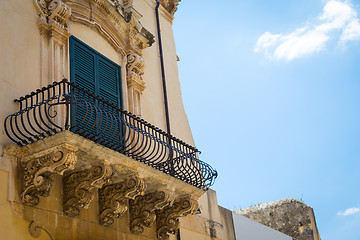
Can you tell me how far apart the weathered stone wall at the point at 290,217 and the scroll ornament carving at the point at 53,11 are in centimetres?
1019

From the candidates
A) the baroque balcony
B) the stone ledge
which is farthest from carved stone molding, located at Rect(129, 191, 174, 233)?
the stone ledge

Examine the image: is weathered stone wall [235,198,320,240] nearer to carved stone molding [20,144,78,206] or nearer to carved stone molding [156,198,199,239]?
carved stone molding [156,198,199,239]

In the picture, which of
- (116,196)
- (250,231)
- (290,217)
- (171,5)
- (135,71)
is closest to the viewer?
(116,196)

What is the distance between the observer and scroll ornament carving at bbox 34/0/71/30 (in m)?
7.82

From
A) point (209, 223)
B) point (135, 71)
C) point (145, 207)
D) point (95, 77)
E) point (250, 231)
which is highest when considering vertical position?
point (135, 71)

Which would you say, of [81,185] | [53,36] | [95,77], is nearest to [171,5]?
[95,77]

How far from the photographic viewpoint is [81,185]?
22.5 feet

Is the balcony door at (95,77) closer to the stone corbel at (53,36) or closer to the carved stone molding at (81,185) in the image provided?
the stone corbel at (53,36)

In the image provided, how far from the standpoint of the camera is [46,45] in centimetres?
775

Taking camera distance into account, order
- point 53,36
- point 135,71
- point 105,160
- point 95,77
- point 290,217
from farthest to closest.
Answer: point 290,217
point 135,71
point 95,77
point 53,36
point 105,160

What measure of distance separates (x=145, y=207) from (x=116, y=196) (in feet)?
2.73

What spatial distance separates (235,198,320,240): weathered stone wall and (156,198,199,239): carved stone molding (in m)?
7.88

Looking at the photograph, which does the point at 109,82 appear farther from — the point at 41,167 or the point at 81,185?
the point at 41,167

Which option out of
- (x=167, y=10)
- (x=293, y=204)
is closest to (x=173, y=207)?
(x=167, y=10)
